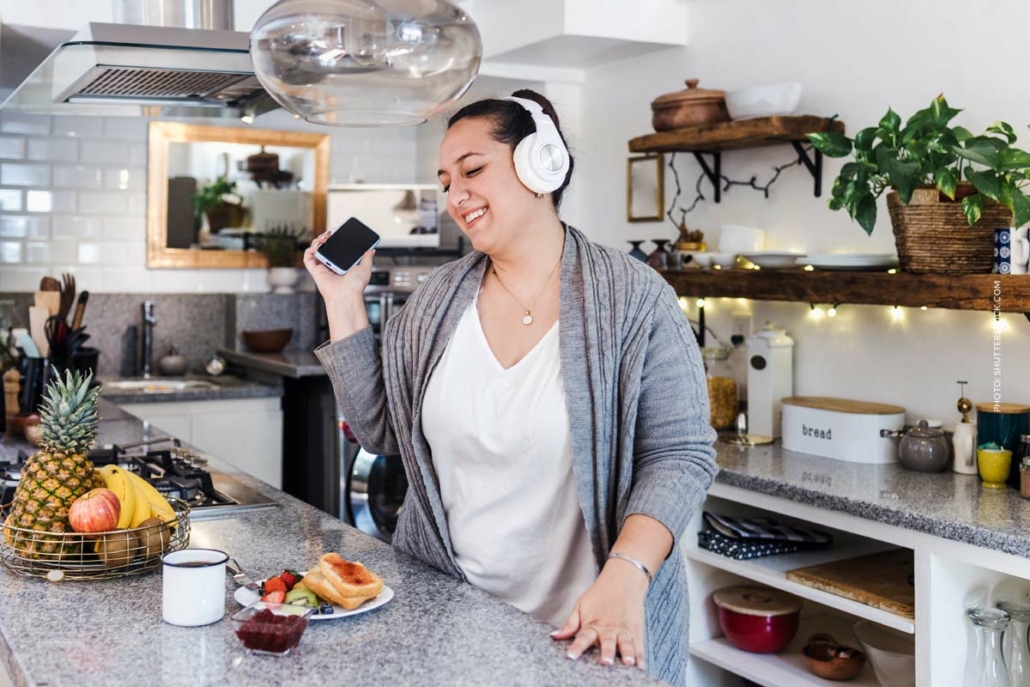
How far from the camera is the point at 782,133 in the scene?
138 inches

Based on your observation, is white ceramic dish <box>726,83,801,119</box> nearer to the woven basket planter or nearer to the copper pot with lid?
the copper pot with lid

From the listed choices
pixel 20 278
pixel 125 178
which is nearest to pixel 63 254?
pixel 20 278

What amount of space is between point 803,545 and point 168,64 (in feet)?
7.24

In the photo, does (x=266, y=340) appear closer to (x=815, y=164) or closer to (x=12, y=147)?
(x=12, y=147)

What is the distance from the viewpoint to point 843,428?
3.30 metres

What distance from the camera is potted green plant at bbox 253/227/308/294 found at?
581 cm

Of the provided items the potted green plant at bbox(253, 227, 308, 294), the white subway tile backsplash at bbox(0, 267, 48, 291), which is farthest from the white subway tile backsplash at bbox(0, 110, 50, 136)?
the potted green plant at bbox(253, 227, 308, 294)

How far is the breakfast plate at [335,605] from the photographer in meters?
1.61

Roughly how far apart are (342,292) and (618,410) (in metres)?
0.55

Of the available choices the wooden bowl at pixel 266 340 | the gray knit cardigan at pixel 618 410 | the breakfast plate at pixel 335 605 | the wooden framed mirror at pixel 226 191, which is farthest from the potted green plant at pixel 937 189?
the wooden framed mirror at pixel 226 191

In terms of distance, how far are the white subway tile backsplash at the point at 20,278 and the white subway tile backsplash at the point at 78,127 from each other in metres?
0.66

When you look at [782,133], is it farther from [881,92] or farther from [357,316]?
[357,316]

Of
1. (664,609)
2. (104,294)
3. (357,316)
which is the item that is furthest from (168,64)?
(104,294)

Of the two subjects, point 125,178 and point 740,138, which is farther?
point 125,178
